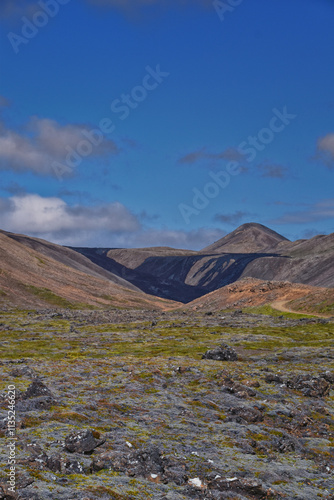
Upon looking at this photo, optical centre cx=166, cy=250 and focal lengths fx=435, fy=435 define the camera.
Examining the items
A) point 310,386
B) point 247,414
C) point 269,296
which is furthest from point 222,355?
point 269,296

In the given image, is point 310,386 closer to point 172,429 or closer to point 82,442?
point 172,429

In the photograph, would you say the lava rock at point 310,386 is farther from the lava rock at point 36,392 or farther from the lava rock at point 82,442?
the lava rock at point 82,442

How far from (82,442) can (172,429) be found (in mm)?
7349

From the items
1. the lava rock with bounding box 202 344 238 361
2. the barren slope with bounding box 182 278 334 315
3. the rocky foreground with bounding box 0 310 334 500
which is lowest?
the rocky foreground with bounding box 0 310 334 500

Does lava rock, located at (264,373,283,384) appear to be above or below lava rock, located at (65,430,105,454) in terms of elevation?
above

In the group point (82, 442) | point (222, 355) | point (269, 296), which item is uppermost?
point (269, 296)

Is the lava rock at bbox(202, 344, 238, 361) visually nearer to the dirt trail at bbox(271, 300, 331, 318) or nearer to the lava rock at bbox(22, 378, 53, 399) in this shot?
the lava rock at bbox(22, 378, 53, 399)

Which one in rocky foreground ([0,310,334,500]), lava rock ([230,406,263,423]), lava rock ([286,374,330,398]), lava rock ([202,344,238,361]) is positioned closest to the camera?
rocky foreground ([0,310,334,500])

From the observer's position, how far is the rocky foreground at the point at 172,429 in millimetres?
18344

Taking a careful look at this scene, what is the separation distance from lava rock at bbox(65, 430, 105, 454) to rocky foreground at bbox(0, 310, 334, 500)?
0.18 feet

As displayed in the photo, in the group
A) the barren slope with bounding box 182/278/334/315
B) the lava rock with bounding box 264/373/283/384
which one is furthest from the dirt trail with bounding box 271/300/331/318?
the lava rock with bounding box 264/373/283/384

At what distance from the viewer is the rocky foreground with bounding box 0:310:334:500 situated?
18344 millimetres

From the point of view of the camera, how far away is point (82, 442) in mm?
21000

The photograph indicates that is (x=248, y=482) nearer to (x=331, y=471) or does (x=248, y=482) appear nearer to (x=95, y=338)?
(x=331, y=471)
